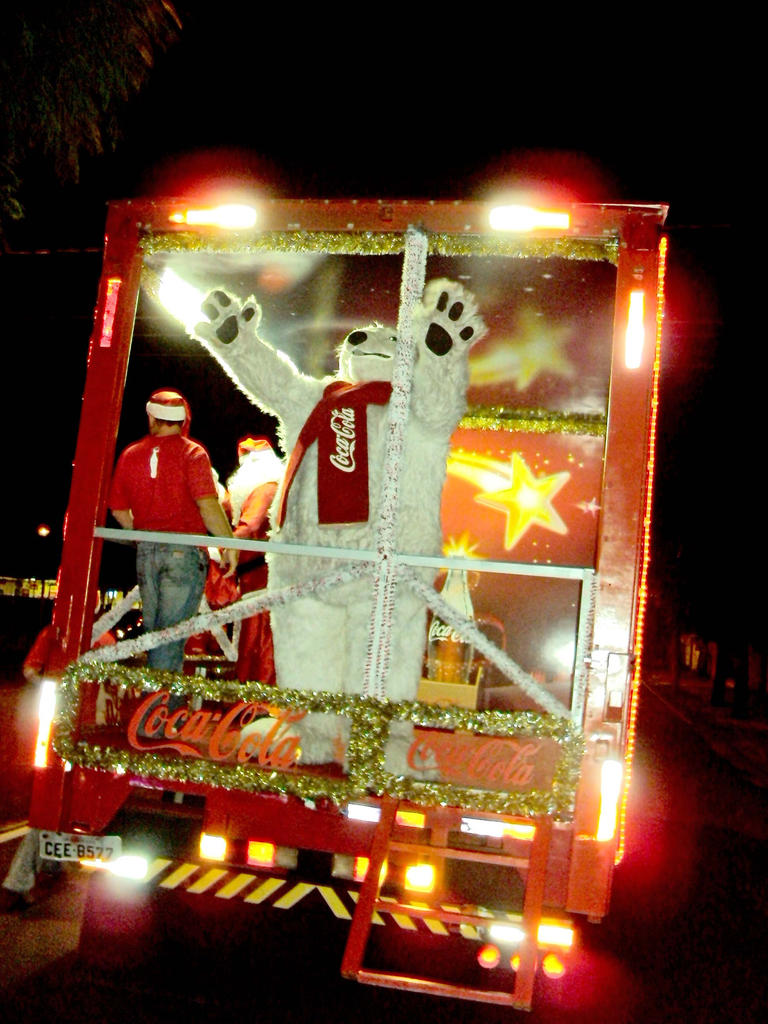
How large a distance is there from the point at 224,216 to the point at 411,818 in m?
2.31

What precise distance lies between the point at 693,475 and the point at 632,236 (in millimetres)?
20696

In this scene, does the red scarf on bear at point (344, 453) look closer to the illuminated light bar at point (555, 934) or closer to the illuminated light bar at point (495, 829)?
the illuminated light bar at point (495, 829)

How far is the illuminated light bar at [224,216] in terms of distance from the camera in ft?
12.1

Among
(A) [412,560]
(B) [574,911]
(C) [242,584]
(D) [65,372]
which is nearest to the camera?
(B) [574,911]

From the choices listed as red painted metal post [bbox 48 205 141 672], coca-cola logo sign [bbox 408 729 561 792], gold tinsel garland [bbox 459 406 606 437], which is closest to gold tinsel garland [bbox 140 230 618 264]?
red painted metal post [bbox 48 205 141 672]

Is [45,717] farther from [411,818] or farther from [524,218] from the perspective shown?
[524,218]

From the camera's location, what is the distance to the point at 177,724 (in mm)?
3580

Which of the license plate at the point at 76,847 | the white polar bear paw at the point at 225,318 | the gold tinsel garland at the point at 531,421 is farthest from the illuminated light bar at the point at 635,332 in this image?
the gold tinsel garland at the point at 531,421

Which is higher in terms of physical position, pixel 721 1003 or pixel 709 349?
pixel 709 349

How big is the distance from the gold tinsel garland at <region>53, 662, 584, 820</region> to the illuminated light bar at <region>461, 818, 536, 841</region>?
85 mm

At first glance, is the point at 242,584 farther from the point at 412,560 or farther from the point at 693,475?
the point at 693,475

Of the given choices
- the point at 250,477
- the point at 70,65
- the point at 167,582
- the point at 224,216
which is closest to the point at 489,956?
the point at 167,582

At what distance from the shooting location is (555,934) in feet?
11.0

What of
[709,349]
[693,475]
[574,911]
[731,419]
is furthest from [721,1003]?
[693,475]
